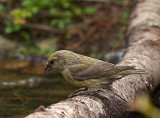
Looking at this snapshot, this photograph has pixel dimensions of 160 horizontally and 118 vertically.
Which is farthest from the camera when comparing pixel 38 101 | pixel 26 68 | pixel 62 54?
pixel 26 68

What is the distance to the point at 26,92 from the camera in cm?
602

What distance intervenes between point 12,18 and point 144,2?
422cm

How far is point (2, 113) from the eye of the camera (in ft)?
15.4

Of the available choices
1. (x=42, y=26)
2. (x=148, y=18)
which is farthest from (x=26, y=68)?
(x=148, y=18)

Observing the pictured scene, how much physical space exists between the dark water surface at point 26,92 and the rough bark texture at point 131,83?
1.45m

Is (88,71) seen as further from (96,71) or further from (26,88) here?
(26,88)

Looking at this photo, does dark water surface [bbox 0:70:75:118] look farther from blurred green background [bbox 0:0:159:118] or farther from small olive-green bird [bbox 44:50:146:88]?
small olive-green bird [bbox 44:50:146:88]

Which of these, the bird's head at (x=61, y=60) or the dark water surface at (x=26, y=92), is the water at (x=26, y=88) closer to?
the dark water surface at (x=26, y=92)

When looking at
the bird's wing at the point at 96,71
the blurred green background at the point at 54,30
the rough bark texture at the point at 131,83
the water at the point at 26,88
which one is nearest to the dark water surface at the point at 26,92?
the water at the point at 26,88

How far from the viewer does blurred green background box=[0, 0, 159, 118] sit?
8992 mm

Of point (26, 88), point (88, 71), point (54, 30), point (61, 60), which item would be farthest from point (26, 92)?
point (54, 30)

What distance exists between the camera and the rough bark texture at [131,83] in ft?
9.56

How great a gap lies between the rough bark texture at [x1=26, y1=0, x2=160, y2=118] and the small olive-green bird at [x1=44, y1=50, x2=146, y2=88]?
0.50 ft

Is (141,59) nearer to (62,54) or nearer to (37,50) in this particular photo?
(62,54)
